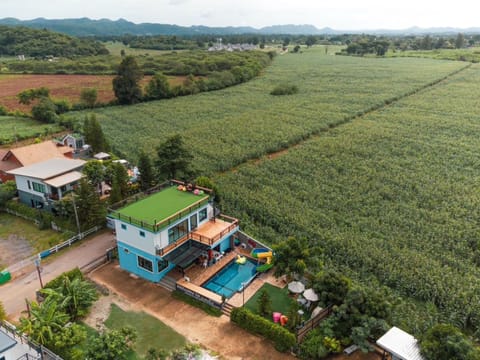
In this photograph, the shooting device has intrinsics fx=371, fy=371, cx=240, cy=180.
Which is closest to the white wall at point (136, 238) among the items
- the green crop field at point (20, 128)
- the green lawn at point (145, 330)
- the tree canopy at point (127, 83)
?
the green lawn at point (145, 330)

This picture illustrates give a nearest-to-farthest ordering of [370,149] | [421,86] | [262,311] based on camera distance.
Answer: [262,311], [370,149], [421,86]

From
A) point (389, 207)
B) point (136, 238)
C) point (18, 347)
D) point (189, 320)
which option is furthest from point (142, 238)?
point (389, 207)

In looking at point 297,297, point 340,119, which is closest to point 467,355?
point 297,297

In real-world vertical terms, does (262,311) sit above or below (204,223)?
below

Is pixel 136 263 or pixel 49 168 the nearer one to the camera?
pixel 136 263

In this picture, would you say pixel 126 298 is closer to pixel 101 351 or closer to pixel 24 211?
pixel 101 351

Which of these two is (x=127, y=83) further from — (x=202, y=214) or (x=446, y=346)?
(x=446, y=346)

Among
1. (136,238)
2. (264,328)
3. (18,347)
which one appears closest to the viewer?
(18,347)
